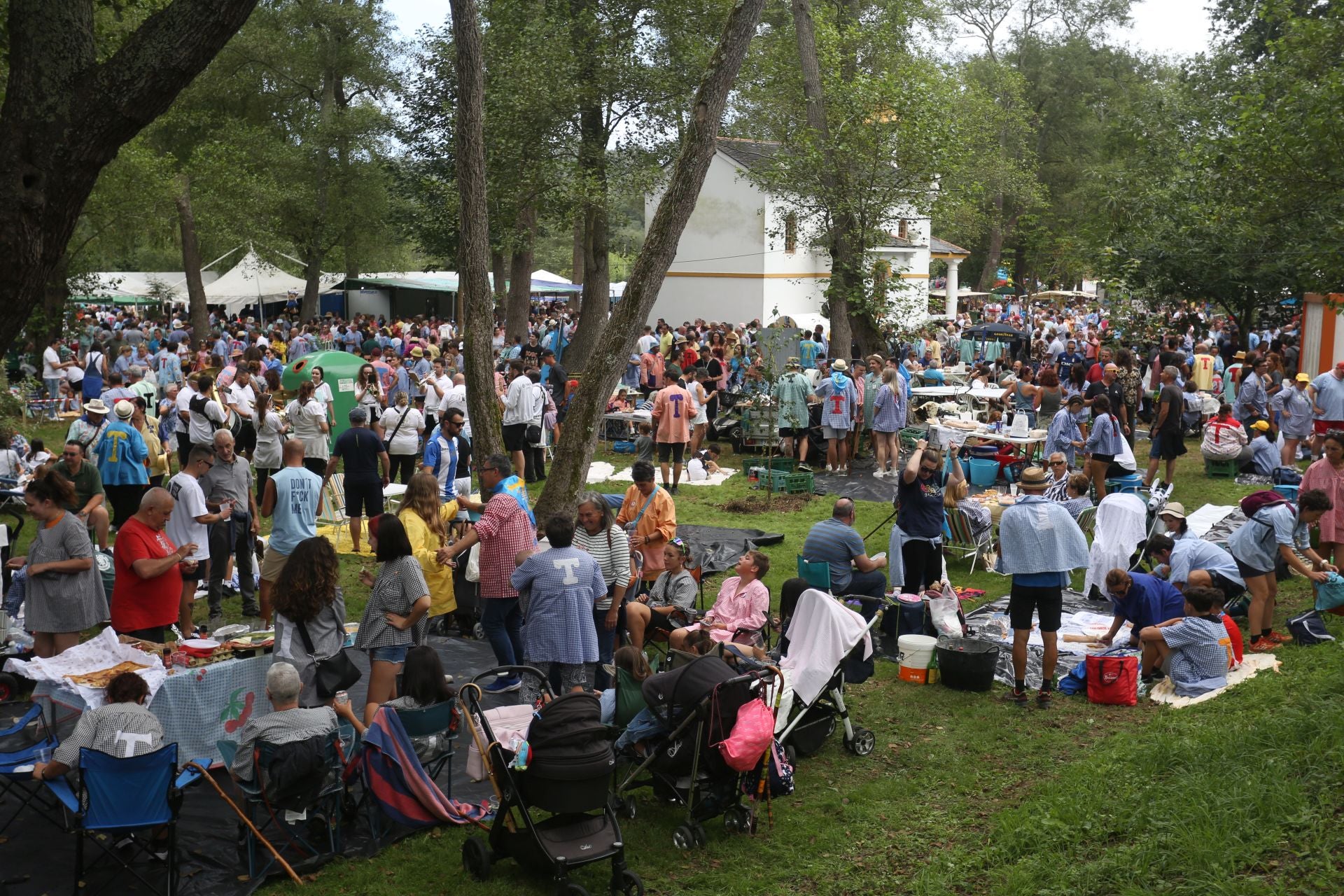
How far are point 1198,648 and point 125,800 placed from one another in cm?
668

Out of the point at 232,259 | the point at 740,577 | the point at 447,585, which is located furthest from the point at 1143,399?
the point at 232,259

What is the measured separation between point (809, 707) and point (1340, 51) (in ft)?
49.0

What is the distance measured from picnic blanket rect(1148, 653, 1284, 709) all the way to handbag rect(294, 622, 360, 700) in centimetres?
530

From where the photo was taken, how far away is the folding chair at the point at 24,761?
5.65 m

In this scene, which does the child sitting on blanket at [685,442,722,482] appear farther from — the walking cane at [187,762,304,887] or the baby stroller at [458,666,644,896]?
the walking cane at [187,762,304,887]

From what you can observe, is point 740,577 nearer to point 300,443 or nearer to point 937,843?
point 937,843

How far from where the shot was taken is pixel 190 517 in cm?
819

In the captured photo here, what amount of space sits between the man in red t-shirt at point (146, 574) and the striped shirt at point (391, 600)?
1.44 metres

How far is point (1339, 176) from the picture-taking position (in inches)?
586

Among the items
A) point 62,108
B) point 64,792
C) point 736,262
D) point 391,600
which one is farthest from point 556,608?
point 736,262

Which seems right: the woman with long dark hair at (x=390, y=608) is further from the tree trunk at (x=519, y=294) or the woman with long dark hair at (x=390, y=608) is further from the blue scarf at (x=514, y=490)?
the tree trunk at (x=519, y=294)

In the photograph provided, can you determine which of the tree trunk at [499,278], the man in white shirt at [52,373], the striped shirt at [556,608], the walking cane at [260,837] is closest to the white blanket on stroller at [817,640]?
the striped shirt at [556,608]

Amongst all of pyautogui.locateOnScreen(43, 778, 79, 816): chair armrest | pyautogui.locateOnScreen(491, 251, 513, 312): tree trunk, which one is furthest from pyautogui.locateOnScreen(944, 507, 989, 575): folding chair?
pyautogui.locateOnScreen(491, 251, 513, 312): tree trunk

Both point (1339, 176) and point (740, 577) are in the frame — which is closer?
point (740, 577)
